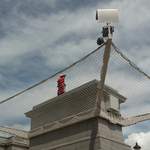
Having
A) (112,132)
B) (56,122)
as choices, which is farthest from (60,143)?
(112,132)

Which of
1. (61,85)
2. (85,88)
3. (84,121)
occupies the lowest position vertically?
(84,121)

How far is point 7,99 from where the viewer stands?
103 feet

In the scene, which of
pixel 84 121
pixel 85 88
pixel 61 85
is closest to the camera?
pixel 84 121

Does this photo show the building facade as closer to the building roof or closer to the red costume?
the building roof

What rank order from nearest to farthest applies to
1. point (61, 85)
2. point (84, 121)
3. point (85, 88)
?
point (84, 121)
point (85, 88)
point (61, 85)

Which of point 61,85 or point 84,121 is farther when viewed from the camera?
point 61,85

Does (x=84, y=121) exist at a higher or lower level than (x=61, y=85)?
lower

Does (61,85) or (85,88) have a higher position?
(61,85)

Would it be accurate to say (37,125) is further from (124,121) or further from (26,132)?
(124,121)

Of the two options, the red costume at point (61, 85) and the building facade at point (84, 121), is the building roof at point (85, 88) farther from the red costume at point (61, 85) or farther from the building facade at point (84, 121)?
the red costume at point (61, 85)

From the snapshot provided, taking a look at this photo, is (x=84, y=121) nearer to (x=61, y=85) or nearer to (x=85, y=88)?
(x=85, y=88)

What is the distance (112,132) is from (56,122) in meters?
5.29

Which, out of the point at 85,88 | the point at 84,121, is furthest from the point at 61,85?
the point at 84,121

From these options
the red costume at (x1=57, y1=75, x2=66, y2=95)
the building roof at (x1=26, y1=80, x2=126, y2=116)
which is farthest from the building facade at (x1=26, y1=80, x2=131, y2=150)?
the red costume at (x1=57, y1=75, x2=66, y2=95)
